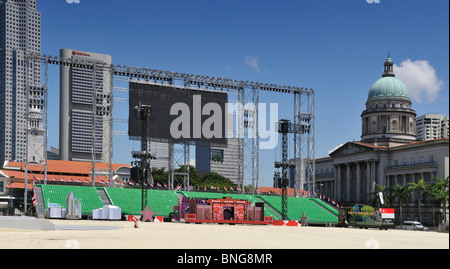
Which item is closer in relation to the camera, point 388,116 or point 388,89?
point 388,116

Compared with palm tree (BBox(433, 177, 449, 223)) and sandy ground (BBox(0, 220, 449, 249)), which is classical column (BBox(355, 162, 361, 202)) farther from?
sandy ground (BBox(0, 220, 449, 249))

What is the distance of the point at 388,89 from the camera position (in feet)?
448

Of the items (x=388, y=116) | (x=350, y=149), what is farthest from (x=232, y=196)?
(x=388, y=116)

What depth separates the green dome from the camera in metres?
136

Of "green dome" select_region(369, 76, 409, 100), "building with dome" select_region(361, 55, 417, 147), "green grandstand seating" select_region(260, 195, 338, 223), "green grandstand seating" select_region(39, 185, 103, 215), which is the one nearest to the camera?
"green grandstand seating" select_region(39, 185, 103, 215)

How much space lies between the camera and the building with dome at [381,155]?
378 ft

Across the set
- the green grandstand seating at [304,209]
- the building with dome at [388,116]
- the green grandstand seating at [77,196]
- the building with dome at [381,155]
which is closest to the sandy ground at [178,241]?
the green grandstand seating at [77,196]

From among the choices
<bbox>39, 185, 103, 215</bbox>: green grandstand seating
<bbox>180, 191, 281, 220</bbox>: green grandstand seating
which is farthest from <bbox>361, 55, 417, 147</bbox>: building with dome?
<bbox>39, 185, 103, 215</bbox>: green grandstand seating

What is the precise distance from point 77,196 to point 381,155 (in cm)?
7053

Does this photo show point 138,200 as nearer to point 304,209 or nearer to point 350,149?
point 304,209

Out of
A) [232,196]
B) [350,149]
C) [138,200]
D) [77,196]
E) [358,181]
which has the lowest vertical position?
[138,200]

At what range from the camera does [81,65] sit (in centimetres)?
8162
